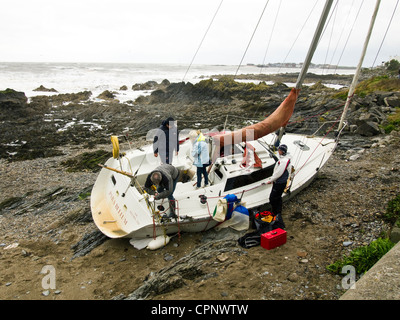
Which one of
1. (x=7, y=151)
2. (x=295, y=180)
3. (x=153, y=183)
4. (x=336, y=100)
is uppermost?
(x=336, y=100)

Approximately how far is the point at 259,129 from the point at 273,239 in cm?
245

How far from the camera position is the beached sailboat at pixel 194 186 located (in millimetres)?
5520

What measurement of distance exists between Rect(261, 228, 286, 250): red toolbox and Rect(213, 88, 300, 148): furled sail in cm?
208

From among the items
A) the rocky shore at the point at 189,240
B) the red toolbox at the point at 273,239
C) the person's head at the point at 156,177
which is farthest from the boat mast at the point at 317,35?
the person's head at the point at 156,177

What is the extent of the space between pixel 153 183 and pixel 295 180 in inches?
152

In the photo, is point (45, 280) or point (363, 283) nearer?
point (363, 283)

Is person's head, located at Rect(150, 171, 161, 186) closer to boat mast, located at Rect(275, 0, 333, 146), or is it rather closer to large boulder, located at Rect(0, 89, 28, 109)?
boat mast, located at Rect(275, 0, 333, 146)

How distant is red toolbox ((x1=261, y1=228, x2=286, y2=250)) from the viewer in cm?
496

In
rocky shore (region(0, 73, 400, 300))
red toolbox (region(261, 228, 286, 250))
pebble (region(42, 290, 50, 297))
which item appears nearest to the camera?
rocky shore (region(0, 73, 400, 300))

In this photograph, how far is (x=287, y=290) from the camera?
13.0 ft

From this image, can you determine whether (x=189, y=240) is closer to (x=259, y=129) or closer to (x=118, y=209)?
(x=118, y=209)

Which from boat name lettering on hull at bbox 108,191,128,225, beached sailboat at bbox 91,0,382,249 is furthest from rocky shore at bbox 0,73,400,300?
boat name lettering on hull at bbox 108,191,128,225

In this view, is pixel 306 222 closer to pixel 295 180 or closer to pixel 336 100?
pixel 295 180
